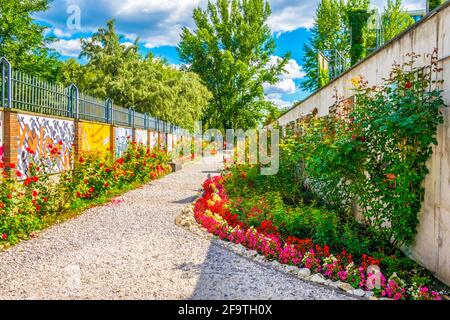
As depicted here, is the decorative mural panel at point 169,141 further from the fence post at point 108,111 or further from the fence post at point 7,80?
the fence post at point 7,80

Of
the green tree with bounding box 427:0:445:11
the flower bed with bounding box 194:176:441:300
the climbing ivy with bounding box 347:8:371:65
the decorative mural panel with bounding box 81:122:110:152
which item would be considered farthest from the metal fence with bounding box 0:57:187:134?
the climbing ivy with bounding box 347:8:371:65

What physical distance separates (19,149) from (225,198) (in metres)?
4.33

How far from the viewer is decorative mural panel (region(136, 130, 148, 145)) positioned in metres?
17.3

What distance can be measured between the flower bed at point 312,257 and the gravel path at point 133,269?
1.11 ft

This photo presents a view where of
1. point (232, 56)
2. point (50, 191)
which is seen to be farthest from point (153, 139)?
point (232, 56)

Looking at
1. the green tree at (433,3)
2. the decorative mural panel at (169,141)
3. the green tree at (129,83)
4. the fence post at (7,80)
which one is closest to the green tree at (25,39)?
the green tree at (129,83)

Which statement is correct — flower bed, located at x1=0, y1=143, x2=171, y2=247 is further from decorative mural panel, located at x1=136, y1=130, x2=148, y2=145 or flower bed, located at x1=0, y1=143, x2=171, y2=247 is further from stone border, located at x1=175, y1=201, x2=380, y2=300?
decorative mural panel, located at x1=136, y1=130, x2=148, y2=145

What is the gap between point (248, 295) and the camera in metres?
3.95

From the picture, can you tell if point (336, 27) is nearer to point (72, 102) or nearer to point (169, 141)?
point (169, 141)

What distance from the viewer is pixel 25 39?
96.5ft

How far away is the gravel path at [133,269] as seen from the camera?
158 inches

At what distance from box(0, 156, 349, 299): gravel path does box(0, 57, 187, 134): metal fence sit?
9.05 feet

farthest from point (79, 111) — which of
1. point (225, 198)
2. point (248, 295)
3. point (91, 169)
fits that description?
point (248, 295)

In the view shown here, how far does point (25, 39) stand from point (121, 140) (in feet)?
65.3
